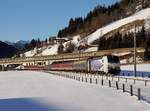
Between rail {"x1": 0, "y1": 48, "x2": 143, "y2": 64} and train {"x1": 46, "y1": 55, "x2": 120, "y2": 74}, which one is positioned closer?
train {"x1": 46, "y1": 55, "x2": 120, "y2": 74}

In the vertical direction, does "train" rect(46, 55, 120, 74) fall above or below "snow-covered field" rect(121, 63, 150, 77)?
above

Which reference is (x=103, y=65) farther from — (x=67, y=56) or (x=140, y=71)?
(x=67, y=56)

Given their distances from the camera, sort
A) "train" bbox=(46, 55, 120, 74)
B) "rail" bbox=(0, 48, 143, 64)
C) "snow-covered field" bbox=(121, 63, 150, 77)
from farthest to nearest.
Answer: "rail" bbox=(0, 48, 143, 64) → "train" bbox=(46, 55, 120, 74) → "snow-covered field" bbox=(121, 63, 150, 77)

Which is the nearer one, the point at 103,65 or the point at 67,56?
the point at 103,65

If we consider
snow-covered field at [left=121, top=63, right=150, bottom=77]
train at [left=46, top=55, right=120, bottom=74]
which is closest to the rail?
snow-covered field at [left=121, top=63, right=150, bottom=77]

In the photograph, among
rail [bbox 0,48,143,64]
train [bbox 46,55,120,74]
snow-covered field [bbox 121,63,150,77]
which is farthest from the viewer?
rail [bbox 0,48,143,64]

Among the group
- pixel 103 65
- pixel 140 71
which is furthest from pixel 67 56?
pixel 103 65

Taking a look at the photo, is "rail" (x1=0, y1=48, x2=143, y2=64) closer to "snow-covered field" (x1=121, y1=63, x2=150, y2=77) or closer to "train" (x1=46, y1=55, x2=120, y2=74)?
"snow-covered field" (x1=121, y1=63, x2=150, y2=77)

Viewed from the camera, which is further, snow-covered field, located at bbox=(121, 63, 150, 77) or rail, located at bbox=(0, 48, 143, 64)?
rail, located at bbox=(0, 48, 143, 64)

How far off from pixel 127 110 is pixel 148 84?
24.2m

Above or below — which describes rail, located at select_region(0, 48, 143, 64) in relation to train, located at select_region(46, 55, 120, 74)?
above

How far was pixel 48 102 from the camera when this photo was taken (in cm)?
3100

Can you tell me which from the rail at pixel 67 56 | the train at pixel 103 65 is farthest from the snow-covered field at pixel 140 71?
the rail at pixel 67 56

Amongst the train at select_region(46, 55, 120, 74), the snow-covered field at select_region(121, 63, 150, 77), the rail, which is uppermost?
the rail
